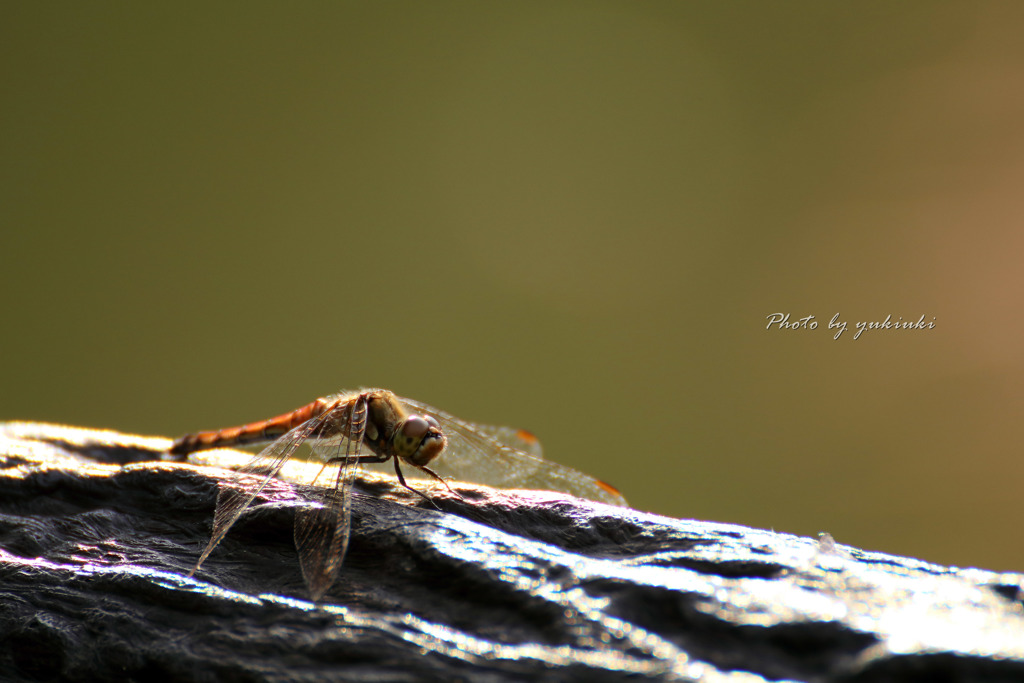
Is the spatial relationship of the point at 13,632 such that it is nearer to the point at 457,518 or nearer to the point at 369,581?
the point at 369,581

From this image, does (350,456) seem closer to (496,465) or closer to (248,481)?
(248,481)

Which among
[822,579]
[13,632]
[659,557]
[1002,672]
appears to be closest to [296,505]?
[13,632]

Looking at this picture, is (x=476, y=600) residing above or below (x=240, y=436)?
below

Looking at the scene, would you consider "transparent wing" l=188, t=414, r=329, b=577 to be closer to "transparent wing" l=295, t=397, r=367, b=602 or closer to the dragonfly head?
"transparent wing" l=295, t=397, r=367, b=602

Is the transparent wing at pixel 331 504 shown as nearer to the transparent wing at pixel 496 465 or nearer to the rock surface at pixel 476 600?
the rock surface at pixel 476 600

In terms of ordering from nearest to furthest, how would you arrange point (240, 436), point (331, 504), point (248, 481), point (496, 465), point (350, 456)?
point (331, 504) < point (248, 481) < point (350, 456) < point (496, 465) < point (240, 436)

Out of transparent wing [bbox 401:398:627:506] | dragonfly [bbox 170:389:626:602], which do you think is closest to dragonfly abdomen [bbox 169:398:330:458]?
dragonfly [bbox 170:389:626:602]

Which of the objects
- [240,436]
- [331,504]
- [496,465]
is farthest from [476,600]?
[240,436]
